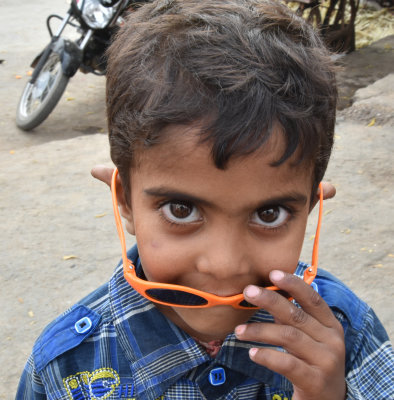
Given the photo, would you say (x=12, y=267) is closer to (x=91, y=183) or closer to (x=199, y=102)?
(x=91, y=183)

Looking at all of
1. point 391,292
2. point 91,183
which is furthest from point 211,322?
point 91,183

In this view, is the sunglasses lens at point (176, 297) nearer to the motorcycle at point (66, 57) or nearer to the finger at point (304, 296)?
the finger at point (304, 296)

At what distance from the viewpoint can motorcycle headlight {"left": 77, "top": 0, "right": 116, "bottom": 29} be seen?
4.96 metres

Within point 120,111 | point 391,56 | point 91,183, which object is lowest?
point 391,56

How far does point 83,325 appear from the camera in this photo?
1396 millimetres

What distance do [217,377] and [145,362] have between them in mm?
159

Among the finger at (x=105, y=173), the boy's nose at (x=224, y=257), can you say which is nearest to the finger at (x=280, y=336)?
the boy's nose at (x=224, y=257)

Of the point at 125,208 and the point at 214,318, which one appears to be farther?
the point at 125,208

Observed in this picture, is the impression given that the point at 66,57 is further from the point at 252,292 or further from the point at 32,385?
the point at 252,292

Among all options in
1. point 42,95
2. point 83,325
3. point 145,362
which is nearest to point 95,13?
point 42,95

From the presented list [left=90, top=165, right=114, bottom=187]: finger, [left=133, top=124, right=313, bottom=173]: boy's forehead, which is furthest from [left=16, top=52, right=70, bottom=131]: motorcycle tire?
[left=133, top=124, right=313, bottom=173]: boy's forehead

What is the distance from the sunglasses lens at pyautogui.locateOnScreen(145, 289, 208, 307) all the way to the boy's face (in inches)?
0.8

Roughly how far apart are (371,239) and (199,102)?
226cm

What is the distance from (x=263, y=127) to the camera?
111 cm
